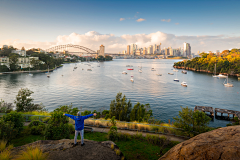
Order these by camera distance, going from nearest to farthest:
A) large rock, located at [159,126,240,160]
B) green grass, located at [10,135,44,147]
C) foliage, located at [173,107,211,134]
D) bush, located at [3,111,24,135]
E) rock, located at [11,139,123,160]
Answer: large rock, located at [159,126,240,160] → rock, located at [11,139,123,160] → green grass, located at [10,135,44,147] → bush, located at [3,111,24,135] → foliage, located at [173,107,211,134]

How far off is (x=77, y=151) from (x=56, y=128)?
2927 mm

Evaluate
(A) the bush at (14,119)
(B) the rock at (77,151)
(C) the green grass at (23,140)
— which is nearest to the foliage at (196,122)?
(B) the rock at (77,151)

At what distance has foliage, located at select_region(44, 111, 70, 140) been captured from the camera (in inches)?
346

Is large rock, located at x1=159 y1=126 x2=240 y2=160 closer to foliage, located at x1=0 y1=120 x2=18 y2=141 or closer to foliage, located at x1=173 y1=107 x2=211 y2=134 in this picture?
foliage, located at x1=173 y1=107 x2=211 y2=134

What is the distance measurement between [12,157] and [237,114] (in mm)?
34777

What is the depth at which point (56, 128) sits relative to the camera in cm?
891

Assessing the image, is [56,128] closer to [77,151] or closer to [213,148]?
[77,151]

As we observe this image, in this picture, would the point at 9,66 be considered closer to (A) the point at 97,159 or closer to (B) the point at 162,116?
(B) the point at 162,116

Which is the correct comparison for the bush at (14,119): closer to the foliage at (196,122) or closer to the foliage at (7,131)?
the foliage at (7,131)

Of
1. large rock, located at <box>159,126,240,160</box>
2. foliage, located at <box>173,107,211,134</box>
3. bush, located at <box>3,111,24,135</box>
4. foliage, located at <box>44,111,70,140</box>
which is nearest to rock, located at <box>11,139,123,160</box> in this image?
foliage, located at <box>44,111,70,140</box>

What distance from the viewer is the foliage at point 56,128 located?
8781 millimetres

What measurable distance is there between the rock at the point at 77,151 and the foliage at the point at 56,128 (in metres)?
1.14

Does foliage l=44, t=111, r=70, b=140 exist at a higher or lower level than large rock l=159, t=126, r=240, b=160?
lower

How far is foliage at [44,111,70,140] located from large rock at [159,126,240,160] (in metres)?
6.33
